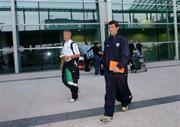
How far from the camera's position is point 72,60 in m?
8.35

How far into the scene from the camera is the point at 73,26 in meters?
21.4

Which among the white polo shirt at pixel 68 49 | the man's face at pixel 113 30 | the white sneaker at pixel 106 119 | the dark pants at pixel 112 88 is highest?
the man's face at pixel 113 30

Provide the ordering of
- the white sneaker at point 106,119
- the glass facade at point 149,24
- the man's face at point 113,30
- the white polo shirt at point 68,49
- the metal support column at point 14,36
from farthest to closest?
the glass facade at point 149,24, the metal support column at point 14,36, the white polo shirt at point 68,49, the man's face at point 113,30, the white sneaker at point 106,119

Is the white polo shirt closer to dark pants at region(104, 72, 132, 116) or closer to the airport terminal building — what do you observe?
dark pants at region(104, 72, 132, 116)

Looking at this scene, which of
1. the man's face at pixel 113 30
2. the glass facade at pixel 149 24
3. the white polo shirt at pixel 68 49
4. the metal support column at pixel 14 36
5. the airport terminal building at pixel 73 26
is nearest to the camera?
the man's face at pixel 113 30

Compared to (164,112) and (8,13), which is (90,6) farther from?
(164,112)

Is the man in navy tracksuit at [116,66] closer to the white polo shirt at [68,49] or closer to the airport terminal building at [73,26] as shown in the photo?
the white polo shirt at [68,49]

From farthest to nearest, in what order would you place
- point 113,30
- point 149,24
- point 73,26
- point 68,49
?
point 149,24 → point 73,26 → point 68,49 → point 113,30

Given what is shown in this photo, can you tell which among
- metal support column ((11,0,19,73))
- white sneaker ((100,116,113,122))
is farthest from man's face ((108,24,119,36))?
metal support column ((11,0,19,73))

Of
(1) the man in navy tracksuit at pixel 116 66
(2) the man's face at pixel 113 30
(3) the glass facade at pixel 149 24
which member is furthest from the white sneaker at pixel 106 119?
(3) the glass facade at pixel 149 24

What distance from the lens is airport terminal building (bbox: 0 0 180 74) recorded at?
1970 centimetres

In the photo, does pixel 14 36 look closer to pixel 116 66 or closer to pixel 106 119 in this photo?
pixel 116 66

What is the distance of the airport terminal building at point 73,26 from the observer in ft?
64.6

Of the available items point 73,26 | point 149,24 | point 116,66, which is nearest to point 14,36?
point 73,26
